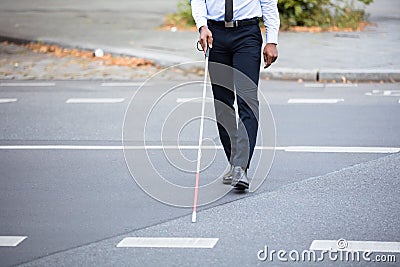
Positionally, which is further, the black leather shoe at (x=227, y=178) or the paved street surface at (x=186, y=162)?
the black leather shoe at (x=227, y=178)

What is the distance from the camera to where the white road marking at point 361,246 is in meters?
5.71

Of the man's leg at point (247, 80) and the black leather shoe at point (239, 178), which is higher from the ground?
the man's leg at point (247, 80)

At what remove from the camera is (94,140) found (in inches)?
358

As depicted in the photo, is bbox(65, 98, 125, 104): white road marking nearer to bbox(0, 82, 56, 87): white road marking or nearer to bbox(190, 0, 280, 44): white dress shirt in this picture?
bbox(0, 82, 56, 87): white road marking

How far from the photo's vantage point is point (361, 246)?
19.0 feet

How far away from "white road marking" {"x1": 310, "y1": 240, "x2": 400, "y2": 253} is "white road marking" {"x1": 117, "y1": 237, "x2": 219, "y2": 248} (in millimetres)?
674

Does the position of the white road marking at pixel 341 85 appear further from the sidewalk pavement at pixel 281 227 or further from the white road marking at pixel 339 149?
the sidewalk pavement at pixel 281 227

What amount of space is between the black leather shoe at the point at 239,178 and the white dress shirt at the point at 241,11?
40.2 inches

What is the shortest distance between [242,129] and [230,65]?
511 mm

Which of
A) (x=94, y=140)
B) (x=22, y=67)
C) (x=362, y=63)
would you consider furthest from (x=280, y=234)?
(x=22, y=67)

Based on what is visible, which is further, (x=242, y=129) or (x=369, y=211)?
(x=242, y=129)

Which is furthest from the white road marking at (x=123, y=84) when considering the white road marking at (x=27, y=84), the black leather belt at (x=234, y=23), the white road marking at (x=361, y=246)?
the white road marking at (x=361, y=246)

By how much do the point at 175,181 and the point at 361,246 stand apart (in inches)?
85.1

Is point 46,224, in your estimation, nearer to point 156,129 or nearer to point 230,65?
point 230,65
